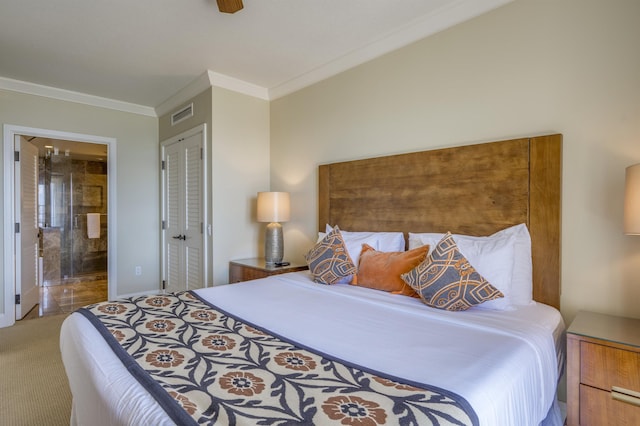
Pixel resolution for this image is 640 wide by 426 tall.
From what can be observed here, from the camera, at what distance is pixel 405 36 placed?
253 centimetres

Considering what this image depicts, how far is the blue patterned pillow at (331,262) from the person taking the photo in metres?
2.32

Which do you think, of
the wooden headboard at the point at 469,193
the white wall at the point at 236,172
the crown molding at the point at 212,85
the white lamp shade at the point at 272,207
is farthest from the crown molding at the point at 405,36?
the white lamp shade at the point at 272,207

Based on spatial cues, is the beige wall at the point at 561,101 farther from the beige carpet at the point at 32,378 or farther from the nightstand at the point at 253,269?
the beige carpet at the point at 32,378

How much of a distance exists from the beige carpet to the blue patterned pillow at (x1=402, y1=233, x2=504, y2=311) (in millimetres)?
2167

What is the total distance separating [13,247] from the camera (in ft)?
11.7

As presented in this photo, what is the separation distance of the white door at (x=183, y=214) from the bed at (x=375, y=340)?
5.35ft

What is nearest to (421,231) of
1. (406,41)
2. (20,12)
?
(406,41)

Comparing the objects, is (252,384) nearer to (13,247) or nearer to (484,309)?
(484,309)

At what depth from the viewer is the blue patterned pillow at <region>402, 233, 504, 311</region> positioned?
5.58ft

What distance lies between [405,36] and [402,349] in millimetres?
2271

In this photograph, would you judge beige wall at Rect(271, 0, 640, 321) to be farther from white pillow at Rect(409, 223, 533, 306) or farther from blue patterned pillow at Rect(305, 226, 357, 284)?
blue patterned pillow at Rect(305, 226, 357, 284)

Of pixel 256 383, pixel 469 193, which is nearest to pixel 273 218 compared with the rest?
pixel 469 193

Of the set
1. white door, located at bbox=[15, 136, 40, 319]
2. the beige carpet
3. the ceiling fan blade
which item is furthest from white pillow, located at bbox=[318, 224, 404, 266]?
white door, located at bbox=[15, 136, 40, 319]

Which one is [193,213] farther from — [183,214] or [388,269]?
[388,269]
